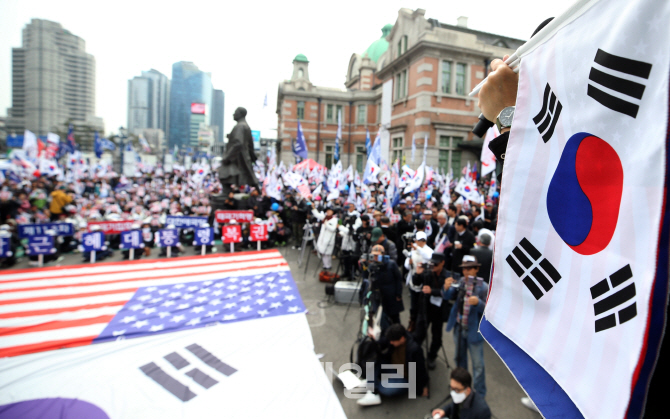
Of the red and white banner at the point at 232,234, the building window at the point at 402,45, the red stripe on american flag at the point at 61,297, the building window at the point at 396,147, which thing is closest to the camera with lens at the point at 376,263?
the red stripe on american flag at the point at 61,297

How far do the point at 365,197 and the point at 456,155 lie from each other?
16364 millimetres

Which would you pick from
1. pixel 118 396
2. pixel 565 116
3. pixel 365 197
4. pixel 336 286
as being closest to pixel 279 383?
pixel 118 396

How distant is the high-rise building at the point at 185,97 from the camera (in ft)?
502

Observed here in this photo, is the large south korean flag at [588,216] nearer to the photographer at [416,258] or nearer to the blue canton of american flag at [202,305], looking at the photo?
the photographer at [416,258]

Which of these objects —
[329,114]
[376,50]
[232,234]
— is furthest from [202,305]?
[376,50]

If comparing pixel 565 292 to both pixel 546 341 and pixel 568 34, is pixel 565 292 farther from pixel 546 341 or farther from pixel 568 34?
pixel 568 34

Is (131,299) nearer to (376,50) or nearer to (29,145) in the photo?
(29,145)

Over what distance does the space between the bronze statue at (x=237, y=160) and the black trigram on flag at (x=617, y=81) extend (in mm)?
13933

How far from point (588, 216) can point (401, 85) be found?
28.3 metres

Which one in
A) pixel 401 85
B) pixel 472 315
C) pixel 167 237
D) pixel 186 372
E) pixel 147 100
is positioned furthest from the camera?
pixel 147 100

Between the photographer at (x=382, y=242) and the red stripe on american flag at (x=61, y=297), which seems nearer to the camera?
the photographer at (x=382, y=242)

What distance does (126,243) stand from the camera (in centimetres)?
983

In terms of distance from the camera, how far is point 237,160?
45.6 feet

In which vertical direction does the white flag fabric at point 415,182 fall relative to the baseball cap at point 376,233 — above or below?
above
